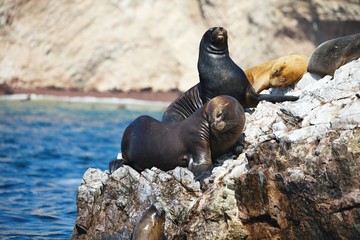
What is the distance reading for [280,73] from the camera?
863cm

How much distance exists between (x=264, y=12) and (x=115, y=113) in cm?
890

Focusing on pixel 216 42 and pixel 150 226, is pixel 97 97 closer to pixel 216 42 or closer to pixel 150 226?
pixel 216 42

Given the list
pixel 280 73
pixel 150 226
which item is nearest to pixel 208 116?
pixel 150 226

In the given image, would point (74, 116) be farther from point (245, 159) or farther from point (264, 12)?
point (245, 159)

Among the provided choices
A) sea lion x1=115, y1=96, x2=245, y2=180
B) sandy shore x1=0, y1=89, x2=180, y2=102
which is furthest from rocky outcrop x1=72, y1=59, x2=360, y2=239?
sandy shore x1=0, y1=89, x2=180, y2=102

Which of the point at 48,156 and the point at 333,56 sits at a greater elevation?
the point at 333,56

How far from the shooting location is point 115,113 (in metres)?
26.0

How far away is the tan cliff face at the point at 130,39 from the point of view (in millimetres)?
31141

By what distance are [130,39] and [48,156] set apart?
53.6ft

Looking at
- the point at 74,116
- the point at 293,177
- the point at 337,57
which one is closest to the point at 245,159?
the point at 293,177

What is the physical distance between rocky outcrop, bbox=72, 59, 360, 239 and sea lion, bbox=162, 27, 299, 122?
2.32 ft

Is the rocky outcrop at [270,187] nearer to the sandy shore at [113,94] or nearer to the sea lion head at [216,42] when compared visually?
the sea lion head at [216,42]

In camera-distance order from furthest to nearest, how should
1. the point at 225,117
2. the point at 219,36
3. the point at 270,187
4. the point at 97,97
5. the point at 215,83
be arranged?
the point at 97,97 → the point at 219,36 → the point at 215,83 → the point at 225,117 → the point at 270,187

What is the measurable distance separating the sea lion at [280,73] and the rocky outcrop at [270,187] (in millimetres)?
1312
